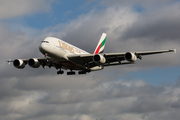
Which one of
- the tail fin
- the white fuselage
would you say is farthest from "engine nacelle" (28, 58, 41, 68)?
the tail fin

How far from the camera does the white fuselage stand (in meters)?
41.1

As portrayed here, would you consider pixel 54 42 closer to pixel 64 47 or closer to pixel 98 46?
pixel 64 47

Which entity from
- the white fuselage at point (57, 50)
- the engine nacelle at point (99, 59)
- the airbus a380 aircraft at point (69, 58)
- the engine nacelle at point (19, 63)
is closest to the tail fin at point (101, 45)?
the airbus a380 aircraft at point (69, 58)

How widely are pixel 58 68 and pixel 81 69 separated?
4.11m

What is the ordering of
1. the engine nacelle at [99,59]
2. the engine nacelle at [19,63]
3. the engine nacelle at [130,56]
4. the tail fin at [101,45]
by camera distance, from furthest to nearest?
the tail fin at [101,45]
the engine nacelle at [19,63]
the engine nacelle at [99,59]
the engine nacelle at [130,56]

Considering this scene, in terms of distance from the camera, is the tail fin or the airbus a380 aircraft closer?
the airbus a380 aircraft

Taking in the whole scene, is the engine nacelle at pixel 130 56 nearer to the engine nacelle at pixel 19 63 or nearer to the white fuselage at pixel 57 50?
the white fuselage at pixel 57 50

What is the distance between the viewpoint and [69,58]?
43.7 metres

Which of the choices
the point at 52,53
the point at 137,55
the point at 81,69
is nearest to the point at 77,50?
the point at 81,69

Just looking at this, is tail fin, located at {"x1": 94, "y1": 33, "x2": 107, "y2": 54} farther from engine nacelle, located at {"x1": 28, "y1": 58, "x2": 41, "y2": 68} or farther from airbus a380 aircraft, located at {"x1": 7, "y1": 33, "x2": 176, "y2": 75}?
engine nacelle, located at {"x1": 28, "y1": 58, "x2": 41, "y2": 68}

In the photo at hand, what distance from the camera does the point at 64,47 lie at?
4338 centimetres

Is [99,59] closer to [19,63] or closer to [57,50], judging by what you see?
[57,50]

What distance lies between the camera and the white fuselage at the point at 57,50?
4109cm

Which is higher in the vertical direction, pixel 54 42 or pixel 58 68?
pixel 54 42
